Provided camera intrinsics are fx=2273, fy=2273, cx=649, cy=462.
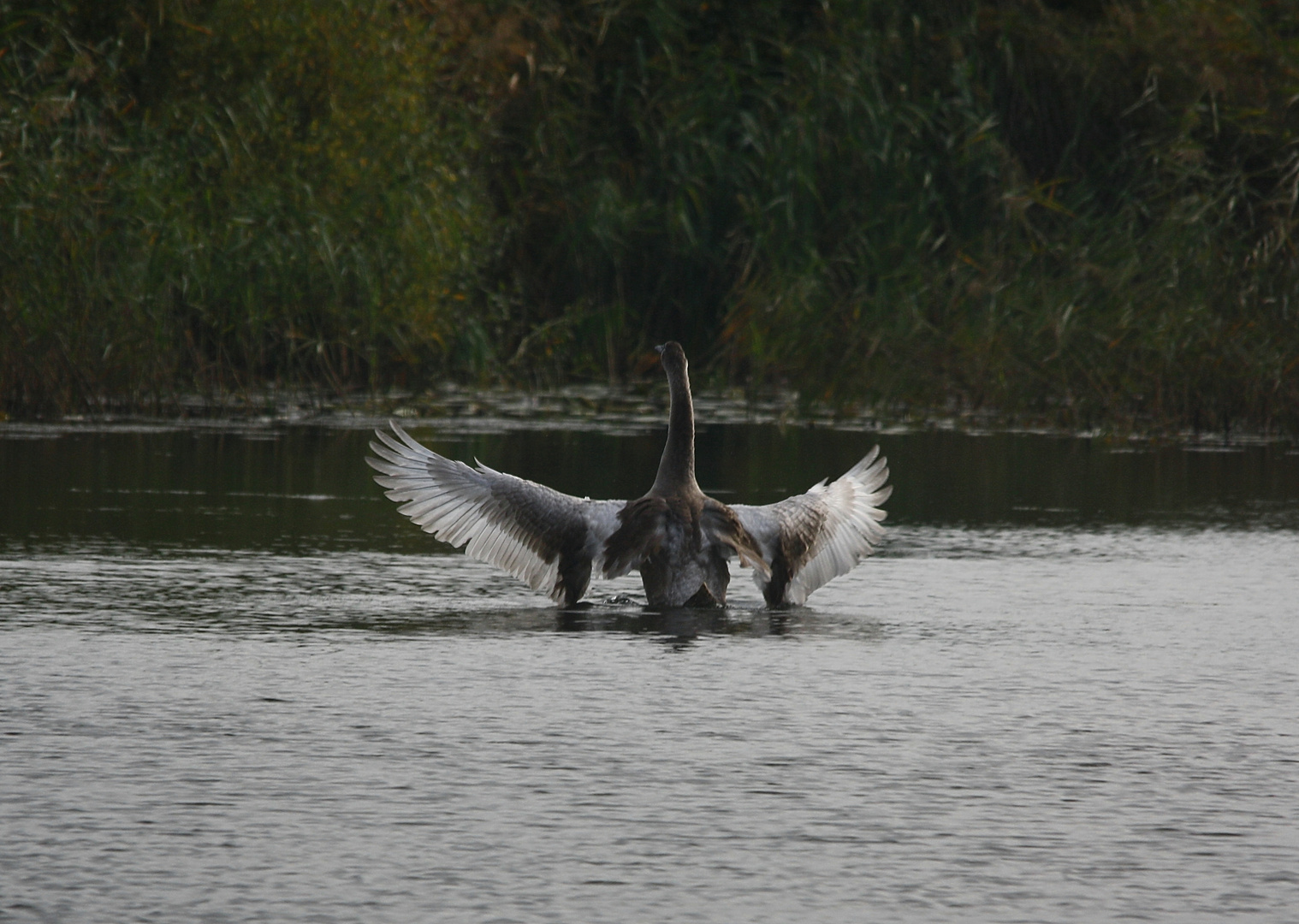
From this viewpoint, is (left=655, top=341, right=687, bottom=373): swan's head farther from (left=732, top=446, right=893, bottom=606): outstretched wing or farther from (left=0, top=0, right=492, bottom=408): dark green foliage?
(left=0, top=0, right=492, bottom=408): dark green foliage

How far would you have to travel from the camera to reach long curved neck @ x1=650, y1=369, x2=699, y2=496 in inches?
334

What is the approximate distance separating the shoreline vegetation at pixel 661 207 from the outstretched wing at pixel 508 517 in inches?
260

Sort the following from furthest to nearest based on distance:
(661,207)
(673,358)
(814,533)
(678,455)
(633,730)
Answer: (661,207)
(673,358)
(814,533)
(678,455)
(633,730)

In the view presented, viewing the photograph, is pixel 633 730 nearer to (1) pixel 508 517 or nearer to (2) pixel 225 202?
(1) pixel 508 517

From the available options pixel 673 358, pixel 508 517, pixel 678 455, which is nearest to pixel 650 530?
pixel 678 455

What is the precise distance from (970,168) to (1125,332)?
3528 millimetres

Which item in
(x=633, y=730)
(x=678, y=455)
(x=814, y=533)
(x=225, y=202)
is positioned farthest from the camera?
(x=225, y=202)

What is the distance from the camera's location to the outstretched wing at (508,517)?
8.43 meters

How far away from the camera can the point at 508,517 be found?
8609 mm

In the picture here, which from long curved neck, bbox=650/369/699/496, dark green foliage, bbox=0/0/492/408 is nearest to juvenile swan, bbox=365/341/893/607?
long curved neck, bbox=650/369/699/496

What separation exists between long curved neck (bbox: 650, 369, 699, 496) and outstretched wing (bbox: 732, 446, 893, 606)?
0.26 m

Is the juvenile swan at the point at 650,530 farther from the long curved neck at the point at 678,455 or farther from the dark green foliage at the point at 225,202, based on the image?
the dark green foliage at the point at 225,202

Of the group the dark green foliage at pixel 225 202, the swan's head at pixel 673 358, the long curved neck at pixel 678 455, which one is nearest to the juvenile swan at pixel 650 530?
the long curved neck at pixel 678 455

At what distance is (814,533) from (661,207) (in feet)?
38.2
